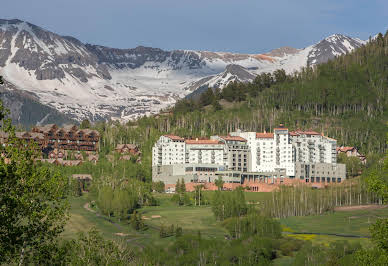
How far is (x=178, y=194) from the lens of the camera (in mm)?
186750

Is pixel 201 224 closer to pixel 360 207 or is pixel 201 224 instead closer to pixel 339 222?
pixel 339 222

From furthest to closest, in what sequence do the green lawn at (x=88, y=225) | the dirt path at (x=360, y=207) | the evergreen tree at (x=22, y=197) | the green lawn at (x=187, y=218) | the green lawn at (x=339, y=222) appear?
the dirt path at (x=360, y=207)
the green lawn at (x=187, y=218)
the green lawn at (x=339, y=222)
the green lawn at (x=88, y=225)
the evergreen tree at (x=22, y=197)

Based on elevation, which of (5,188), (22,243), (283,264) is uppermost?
(5,188)

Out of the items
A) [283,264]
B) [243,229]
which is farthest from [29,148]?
[243,229]

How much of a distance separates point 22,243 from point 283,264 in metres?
80.5

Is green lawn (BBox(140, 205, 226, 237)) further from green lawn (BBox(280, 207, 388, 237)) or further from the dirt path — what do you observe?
the dirt path

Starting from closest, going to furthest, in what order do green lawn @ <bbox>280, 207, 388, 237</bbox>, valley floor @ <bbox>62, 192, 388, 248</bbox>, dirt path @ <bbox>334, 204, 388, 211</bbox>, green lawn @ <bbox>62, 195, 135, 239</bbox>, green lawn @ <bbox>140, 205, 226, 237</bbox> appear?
valley floor @ <bbox>62, 192, 388, 248</bbox> → green lawn @ <bbox>62, 195, 135, 239</bbox> → green lawn @ <bbox>280, 207, 388, 237</bbox> → green lawn @ <bbox>140, 205, 226, 237</bbox> → dirt path @ <bbox>334, 204, 388, 211</bbox>

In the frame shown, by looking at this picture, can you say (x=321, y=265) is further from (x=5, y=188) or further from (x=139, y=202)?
(x=139, y=202)

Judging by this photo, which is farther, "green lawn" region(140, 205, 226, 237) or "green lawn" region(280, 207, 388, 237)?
"green lawn" region(140, 205, 226, 237)

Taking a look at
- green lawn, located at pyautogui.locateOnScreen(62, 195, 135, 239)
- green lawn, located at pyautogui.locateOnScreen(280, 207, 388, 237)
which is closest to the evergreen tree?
green lawn, located at pyautogui.locateOnScreen(62, 195, 135, 239)

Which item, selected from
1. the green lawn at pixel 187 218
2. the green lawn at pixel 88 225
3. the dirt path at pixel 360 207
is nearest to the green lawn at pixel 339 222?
the dirt path at pixel 360 207

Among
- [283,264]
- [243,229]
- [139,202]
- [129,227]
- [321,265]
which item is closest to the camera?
[321,265]

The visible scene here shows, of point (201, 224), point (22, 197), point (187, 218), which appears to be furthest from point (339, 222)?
point (22, 197)

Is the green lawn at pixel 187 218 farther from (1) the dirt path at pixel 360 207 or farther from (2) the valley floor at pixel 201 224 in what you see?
(1) the dirt path at pixel 360 207
